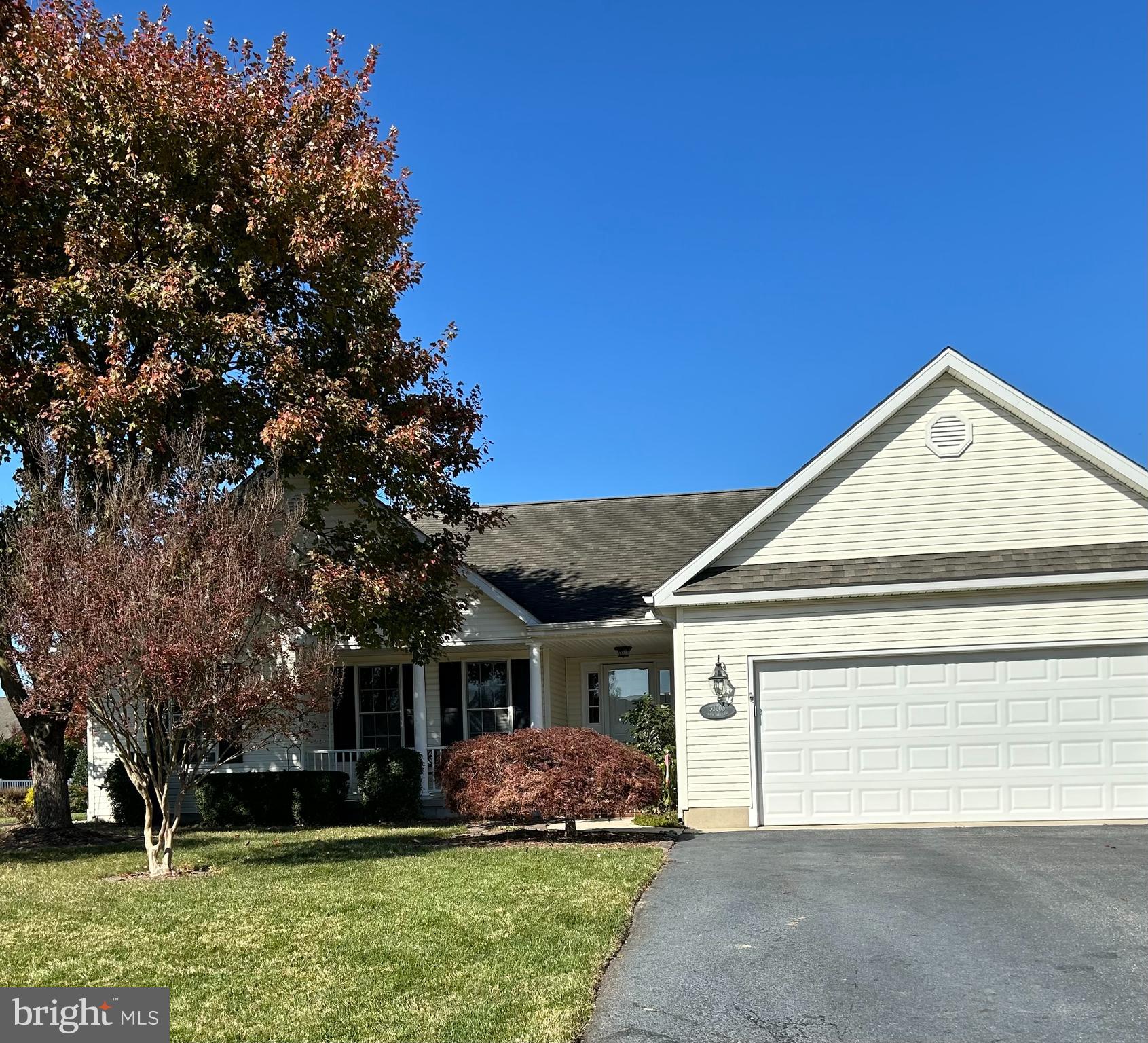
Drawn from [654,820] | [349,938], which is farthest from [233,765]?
[349,938]

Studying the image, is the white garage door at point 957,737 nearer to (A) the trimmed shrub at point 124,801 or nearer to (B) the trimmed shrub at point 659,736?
(B) the trimmed shrub at point 659,736

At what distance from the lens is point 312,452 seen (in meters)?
16.0

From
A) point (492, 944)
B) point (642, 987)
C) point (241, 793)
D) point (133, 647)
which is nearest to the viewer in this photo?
point (642, 987)

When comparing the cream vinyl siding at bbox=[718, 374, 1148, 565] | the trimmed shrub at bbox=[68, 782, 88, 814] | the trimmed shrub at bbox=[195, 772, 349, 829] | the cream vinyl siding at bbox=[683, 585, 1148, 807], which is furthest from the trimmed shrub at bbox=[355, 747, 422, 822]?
the trimmed shrub at bbox=[68, 782, 88, 814]

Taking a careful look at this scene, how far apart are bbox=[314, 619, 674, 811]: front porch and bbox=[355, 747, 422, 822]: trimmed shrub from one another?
656mm

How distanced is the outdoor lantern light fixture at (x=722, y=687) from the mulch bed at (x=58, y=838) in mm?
8525

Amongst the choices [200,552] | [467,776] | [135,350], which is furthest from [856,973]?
[135,350]

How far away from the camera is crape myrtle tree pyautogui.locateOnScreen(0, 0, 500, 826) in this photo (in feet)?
48.7

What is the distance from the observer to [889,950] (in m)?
8.12

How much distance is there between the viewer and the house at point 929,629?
15.1 metres

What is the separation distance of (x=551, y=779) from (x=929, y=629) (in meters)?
5.40

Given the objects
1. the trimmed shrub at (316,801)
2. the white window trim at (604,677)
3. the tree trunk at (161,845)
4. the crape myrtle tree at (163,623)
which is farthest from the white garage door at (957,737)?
the tree trunk at (161,845)

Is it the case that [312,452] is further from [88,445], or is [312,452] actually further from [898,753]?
[898,753]

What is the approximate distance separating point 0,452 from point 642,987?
43.4 feet
